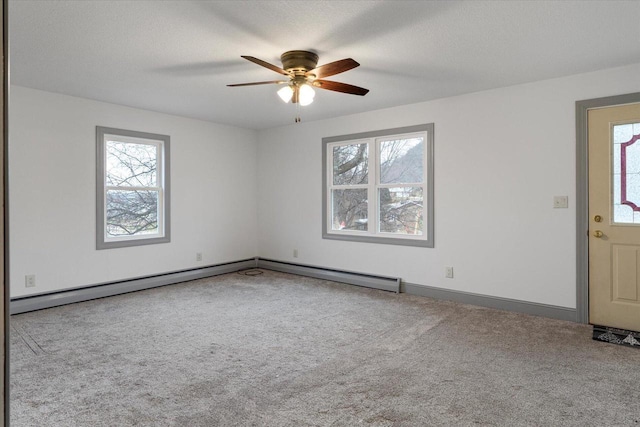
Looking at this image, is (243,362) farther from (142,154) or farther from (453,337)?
(142,154)

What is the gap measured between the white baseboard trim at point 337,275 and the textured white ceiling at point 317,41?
93.6 inches

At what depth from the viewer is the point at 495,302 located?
4141 mm

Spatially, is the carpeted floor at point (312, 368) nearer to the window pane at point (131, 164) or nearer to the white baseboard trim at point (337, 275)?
the white baseboard trim at point (337, 275)

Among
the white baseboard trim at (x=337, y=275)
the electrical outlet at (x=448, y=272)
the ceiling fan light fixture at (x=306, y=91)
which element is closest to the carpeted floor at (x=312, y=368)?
the electrical outlet at (x=448, y=272)

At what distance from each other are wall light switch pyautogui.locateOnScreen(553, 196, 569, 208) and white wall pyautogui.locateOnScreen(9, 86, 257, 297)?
4.54m

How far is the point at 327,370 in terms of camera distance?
2662 mm

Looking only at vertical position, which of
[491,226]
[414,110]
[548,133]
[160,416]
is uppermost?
[414,110]

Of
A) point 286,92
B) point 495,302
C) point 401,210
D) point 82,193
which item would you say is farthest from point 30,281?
point 495,302

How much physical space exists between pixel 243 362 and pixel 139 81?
296 cm

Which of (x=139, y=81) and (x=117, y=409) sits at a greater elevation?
(x=139, y=81)

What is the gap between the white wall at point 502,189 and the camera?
3721mm

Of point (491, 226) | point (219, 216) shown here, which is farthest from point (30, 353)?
point (491, 226)

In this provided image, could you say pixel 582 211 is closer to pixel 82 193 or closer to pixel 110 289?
pixel 110 289

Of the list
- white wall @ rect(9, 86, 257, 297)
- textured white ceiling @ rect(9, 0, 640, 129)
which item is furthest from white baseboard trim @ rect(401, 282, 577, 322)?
white wall @ rect(9, 86, 257, 297)
